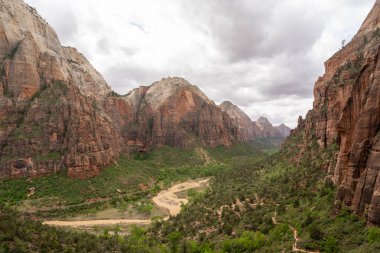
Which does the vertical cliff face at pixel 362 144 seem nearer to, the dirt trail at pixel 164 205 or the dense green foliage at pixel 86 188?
the dirt trail at pixel 164 205

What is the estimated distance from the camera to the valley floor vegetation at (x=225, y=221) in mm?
29156

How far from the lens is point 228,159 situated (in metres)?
182

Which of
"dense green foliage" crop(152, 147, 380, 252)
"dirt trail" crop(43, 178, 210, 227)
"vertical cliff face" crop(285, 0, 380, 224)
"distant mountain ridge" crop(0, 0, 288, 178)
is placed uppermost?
"distant mountain ridge" crop(0, 0, 288, 178)

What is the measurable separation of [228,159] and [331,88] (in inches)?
4830

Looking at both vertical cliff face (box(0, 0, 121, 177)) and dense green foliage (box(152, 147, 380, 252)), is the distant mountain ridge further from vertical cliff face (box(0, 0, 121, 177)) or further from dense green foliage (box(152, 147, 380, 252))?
dense green foliage (box(152, 147, 380, 252))

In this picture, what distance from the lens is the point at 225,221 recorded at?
4881cm

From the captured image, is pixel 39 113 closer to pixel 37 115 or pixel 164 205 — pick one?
pixel 37 115

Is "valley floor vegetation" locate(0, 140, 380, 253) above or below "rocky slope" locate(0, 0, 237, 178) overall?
below

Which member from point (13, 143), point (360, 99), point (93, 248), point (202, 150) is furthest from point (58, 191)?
point (202, 150)

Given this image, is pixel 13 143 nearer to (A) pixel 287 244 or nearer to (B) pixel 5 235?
(B) pixel 5 235

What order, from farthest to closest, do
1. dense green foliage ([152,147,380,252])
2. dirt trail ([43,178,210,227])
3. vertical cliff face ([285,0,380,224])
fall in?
dirt trail ([43,178,210,227]), dense green foliage ([152,147,380,252]), vertical cliff face ([285,0,380,224])

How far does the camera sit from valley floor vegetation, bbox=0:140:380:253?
1148 inches

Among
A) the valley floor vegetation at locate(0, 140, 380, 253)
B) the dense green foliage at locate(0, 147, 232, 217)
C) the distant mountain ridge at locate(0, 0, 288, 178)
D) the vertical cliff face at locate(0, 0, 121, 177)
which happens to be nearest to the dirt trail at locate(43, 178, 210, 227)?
the dense green foliage at locate(0, 147, 232, 217)

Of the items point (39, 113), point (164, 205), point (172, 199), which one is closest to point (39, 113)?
point (39, 113)
